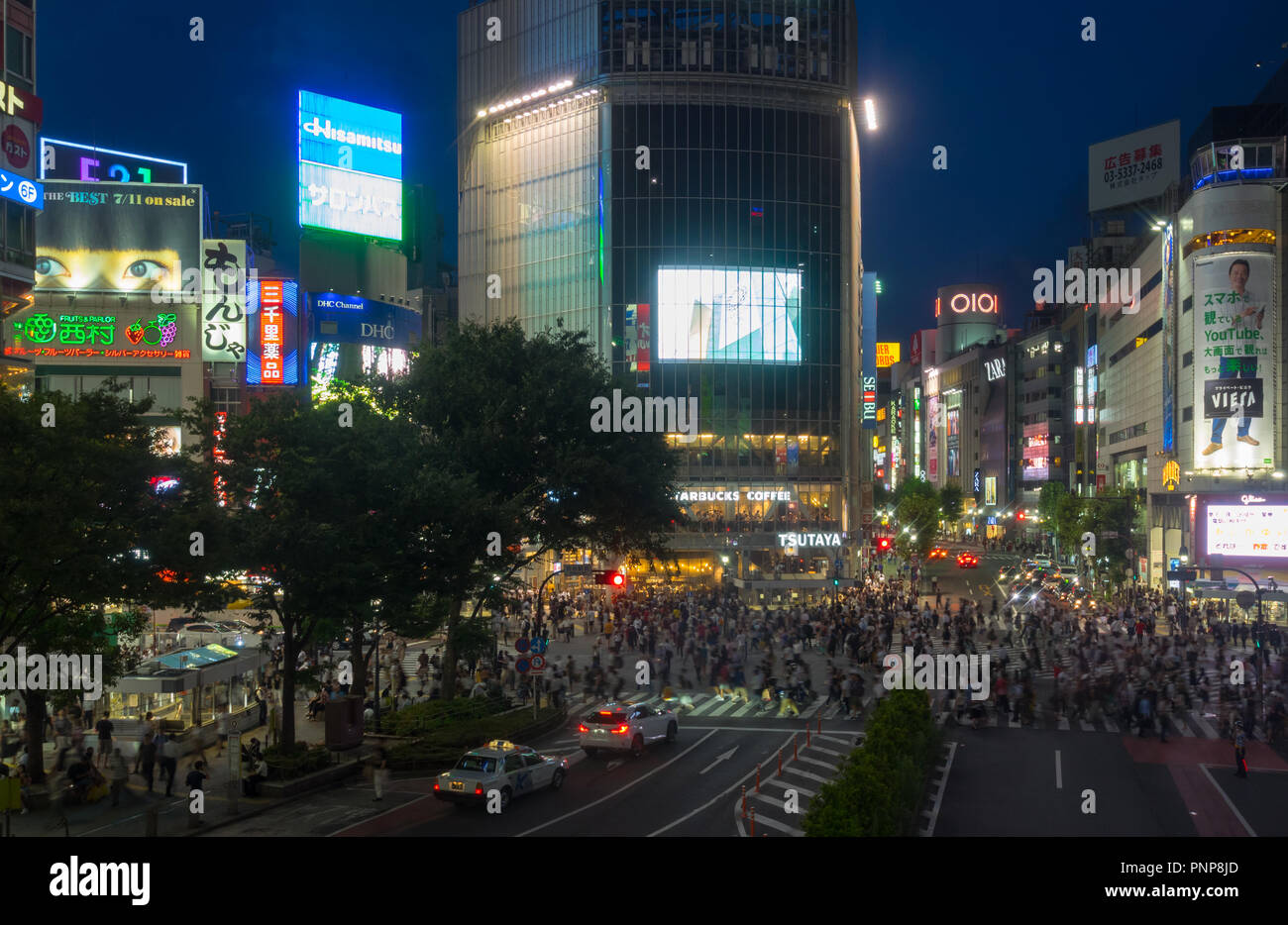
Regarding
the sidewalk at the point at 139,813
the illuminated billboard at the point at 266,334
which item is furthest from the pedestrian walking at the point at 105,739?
the illuminated billboard at the point at 266,334

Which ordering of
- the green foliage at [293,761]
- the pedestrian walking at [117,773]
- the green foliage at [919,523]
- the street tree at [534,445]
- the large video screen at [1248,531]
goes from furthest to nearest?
the green foliage at [919,523] < the large video screen at [1248,531] < the street tree at [534,445] < the green foliage at [293,761] < the pedestrian walking at [117,773]

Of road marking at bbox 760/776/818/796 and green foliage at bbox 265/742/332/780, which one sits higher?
green foliage at bbox 265/742/332/780

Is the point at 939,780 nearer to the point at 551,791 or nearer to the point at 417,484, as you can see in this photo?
the point at 551,791

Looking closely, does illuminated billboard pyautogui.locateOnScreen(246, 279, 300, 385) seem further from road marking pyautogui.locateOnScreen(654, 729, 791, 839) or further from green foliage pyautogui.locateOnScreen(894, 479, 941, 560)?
road marking pyautogui.locateOnScreen(654, 729, 791, 839)

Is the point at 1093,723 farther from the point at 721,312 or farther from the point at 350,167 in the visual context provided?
the point at 350,167

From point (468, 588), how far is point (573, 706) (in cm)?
796

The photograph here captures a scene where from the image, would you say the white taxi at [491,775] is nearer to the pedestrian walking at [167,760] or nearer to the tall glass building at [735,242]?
the pedestrian walking at [167,760]

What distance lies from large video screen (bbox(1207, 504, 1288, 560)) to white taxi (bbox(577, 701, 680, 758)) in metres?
46.8

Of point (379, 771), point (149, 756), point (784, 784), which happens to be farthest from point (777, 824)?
point (149, 756)

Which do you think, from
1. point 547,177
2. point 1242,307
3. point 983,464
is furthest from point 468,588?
point 983,464

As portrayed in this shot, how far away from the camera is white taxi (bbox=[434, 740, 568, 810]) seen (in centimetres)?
2066

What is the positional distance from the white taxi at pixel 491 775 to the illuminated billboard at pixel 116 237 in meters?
56.8

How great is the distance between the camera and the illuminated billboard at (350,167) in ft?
261

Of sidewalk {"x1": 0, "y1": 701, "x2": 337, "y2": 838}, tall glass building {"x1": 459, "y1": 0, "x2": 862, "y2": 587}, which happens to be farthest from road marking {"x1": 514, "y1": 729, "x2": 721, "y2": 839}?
tall glass building {"x1": 459, "y1": 0, "x2": 862, "y2": 587}
